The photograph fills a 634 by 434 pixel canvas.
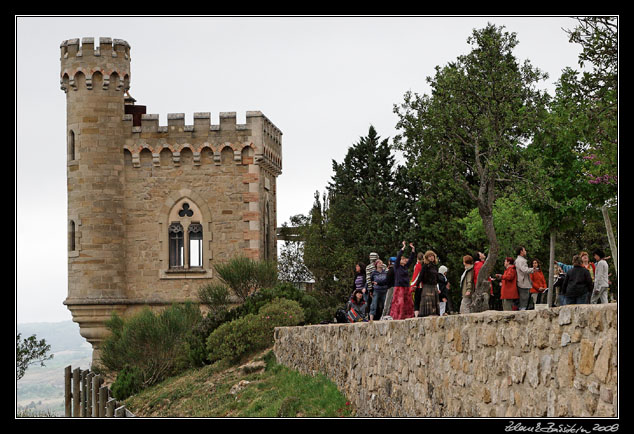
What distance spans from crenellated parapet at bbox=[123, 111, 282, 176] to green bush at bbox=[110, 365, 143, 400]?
419 inches

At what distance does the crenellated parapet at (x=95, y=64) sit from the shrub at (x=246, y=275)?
8426mm

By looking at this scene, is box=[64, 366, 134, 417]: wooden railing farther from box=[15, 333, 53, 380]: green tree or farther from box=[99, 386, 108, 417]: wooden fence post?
box=[15, 333, 53, 380]: green tree

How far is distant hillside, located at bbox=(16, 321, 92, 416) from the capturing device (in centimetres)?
2963

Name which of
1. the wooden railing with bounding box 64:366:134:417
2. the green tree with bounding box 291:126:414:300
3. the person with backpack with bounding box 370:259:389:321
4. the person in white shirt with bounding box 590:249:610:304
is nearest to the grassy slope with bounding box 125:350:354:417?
the wooden railing with bounding box 64:366:134:417

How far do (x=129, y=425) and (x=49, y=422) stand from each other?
0.78 m

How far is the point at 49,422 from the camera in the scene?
783cm

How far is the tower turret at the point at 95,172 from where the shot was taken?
34.5 m

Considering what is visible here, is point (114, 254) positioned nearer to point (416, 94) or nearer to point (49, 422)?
point (416, 94)

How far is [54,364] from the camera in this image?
41.8 meters

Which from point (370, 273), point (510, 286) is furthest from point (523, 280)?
point (370, 273)

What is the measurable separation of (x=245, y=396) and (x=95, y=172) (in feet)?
55.6

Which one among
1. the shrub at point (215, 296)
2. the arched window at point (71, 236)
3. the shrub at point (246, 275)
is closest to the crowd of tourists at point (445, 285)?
the shrub at point (246, 275)

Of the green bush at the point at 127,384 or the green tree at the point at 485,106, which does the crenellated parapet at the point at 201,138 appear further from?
the green bush at the point at 127,384

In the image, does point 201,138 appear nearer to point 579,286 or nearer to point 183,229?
point 183,229
